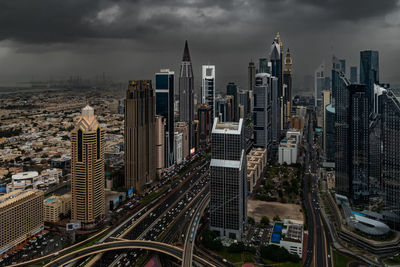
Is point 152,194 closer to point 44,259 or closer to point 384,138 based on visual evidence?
point 44,259

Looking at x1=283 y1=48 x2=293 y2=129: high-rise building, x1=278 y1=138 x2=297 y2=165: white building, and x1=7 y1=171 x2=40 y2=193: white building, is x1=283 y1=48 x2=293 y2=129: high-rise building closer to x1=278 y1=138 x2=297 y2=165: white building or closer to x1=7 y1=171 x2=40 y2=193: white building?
x1=278 y1=138 x2=297 y2=165: white building

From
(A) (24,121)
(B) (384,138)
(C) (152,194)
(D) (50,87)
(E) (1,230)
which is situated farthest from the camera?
(C) (152,194)

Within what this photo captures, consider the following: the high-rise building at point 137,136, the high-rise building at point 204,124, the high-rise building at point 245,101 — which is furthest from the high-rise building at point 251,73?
the high-rise building at point 137,136

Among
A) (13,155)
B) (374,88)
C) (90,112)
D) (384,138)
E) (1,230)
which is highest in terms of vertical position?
(374,88)

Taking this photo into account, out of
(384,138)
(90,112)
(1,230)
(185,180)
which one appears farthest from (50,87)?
(384,138)

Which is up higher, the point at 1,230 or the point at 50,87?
the point at 50,87

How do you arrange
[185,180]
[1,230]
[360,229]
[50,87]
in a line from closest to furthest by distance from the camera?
1. [50,87]
2. [1,230]
3. [360,229]
4. [185,180]

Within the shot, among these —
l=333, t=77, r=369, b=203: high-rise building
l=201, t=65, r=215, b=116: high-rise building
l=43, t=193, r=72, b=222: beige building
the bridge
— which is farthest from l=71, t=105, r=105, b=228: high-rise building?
l=201, t=65, r=215, b=116: high-rise building
